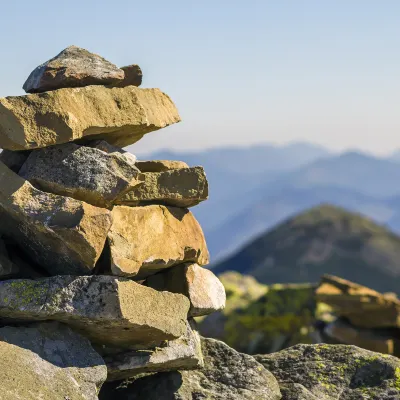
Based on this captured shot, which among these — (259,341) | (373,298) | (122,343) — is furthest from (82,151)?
(259,341)

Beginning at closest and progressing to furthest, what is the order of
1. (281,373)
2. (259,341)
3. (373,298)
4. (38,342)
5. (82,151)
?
(38,342)
(82,151)
(281,373)
(373,298)
(259,341)

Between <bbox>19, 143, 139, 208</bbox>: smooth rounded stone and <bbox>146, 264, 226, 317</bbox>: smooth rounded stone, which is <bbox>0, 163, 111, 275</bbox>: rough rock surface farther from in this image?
<bbox>146, 264, 226, 317</bbox>: smooth rounded stone

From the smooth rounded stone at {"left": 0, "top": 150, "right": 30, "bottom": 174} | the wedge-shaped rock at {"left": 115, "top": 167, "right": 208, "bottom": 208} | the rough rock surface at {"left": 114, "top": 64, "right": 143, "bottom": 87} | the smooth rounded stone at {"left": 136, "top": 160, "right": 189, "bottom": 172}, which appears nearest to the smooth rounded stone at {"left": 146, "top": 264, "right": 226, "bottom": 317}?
the wedge-shaped rock at {"left": 115, "top": 167, "right": 208, "bottom": 208}

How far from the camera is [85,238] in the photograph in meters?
10.1

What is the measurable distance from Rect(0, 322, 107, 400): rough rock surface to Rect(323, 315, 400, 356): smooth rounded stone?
19.6 m

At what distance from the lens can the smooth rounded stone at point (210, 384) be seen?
1167 cm

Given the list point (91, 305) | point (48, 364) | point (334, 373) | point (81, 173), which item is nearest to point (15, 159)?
point (81, 173)

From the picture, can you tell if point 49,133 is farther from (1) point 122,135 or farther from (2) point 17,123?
(1) point 122,135

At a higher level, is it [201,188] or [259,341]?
[201,188]

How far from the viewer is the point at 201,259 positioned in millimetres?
13242

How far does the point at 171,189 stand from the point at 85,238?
266 cm

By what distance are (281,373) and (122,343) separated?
13.1ft

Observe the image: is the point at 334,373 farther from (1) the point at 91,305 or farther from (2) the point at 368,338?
(2) the point at 368,338

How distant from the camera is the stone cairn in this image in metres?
9.98
